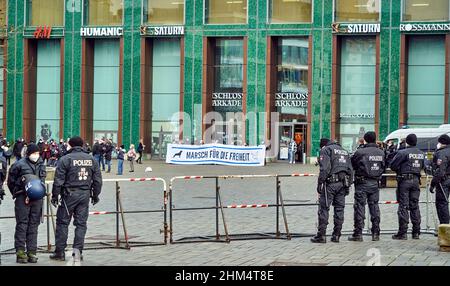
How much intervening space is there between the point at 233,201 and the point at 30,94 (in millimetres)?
38651

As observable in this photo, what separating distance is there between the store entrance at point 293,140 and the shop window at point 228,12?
7.47 m

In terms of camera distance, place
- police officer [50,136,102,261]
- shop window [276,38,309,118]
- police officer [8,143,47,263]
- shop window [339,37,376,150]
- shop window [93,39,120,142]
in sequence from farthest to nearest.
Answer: shop window [93,39,120,142] → shop window [276,38,309,118] → shop window [339,37,376,150] → police officer [50,136,102,261] → police officer [8,143,47,263]

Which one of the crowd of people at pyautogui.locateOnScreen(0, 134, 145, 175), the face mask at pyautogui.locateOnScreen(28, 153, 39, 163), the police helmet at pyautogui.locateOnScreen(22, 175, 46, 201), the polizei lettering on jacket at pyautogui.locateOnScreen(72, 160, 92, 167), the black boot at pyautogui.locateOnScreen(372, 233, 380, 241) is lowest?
the black boot at pyautogui.locateOnScreen(372, 233, 380, 241)

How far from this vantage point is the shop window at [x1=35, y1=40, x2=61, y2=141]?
197 feet

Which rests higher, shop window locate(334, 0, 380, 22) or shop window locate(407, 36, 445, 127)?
shop window locate(334, 0, 380, 22)

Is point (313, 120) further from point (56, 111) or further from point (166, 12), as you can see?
point (56, 111)

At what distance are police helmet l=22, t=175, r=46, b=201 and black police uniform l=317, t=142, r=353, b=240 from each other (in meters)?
4.97

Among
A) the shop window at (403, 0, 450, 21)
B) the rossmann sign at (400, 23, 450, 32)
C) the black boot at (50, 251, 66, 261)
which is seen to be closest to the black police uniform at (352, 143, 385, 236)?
the black boot at (50, 251, 66, 261)

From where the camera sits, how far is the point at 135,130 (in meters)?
57.4

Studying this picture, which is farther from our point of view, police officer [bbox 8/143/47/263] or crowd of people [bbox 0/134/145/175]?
crowd of people [bbox 0/134/145/175]

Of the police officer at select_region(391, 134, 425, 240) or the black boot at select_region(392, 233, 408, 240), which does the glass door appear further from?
the black boot at select_region(392, 233, 408, 240)

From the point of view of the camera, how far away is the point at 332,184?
15.1 m

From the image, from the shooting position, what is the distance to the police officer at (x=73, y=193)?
12.7 m
